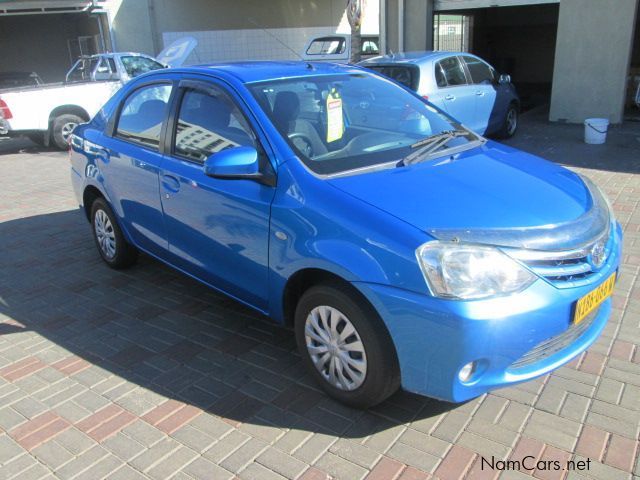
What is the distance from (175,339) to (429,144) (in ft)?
6.86

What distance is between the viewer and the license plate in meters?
2.62

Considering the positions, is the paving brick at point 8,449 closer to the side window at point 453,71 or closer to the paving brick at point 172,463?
the paving brick at point 172,463

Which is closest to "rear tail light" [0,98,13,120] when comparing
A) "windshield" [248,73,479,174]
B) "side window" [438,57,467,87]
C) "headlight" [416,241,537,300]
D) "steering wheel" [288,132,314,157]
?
"side window" [438,57,467,87]

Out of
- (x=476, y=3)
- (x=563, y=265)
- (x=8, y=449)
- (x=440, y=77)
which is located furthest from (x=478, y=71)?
(x=8, y=449)

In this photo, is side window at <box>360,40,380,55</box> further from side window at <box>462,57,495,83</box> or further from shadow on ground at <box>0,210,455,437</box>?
shadow on ground at <box>0,210,455,437</box>

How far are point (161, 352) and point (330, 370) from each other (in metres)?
1.26

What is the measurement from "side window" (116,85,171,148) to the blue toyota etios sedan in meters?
0.03

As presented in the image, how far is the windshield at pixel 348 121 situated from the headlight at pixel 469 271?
2.68 feet

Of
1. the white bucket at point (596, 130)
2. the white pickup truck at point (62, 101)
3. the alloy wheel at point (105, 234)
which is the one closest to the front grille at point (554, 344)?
the alloy wheel at point (105, 234)

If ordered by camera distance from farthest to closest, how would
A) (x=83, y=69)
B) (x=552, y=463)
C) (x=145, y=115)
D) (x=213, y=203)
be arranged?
(x=83, y=69) → (x=145, y=115) → (x=213, y=203) → (x=552, y=463)

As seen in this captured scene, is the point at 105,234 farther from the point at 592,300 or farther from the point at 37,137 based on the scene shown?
the point at 37,137

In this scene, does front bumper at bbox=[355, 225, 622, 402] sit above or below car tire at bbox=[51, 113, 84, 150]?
above

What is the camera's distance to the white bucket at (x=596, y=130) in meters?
9.20

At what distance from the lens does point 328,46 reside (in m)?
16.0
